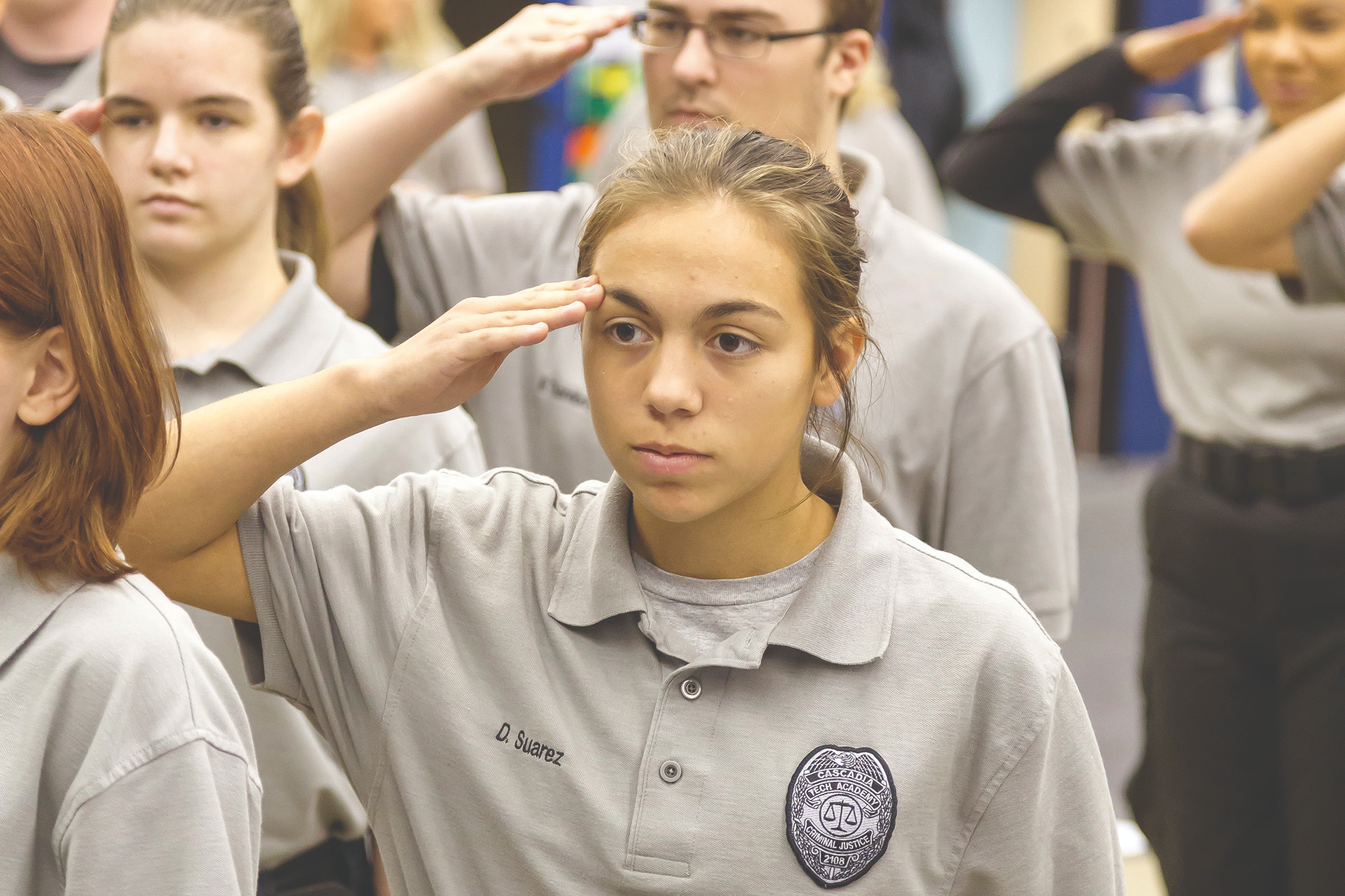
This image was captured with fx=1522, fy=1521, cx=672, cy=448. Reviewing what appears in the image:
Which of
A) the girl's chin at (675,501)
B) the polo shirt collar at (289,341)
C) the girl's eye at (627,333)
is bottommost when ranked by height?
the polo shirt collar at (289,341)

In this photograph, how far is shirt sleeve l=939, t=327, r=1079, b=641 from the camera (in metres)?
1.91

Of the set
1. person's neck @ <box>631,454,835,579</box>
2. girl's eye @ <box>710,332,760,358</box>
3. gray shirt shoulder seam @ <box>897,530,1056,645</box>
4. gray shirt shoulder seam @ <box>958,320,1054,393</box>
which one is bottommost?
gray shirt shoulder seam @ <box>958,320,1054,393</box>

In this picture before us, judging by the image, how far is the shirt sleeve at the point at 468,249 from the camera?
212 cm

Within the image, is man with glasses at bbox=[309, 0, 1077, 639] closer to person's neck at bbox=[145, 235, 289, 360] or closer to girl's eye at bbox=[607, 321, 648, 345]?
person's neck at bbox=[145, 235, 289, 360]

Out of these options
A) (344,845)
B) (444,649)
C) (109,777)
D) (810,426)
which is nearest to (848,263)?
(810,426)

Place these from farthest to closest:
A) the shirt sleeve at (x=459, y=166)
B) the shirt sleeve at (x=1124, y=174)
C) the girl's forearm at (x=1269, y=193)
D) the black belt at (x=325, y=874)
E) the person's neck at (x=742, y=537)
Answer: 1. the shirt sleeve at (x=459, y=166)
2. the shirt sleeve at (x=1124, y=174)
3. the girl's forearm at (x=1269, y=193)
4. the black belt at (x=325, y=874)
5. the person's neck at (x=742, y=537)

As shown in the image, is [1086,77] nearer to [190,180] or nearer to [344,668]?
[190,180]

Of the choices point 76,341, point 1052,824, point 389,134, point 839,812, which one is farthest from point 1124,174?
point 76,341

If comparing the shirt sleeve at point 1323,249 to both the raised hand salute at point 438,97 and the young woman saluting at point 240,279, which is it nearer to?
the raised hand salute at point 438,97

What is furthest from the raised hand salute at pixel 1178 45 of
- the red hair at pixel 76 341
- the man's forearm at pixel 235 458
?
the red hair at pixel 76 341

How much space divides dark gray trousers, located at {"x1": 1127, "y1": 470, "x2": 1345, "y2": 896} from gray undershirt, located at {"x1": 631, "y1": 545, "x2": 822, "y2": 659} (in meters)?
1.53

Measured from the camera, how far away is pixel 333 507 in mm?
1399

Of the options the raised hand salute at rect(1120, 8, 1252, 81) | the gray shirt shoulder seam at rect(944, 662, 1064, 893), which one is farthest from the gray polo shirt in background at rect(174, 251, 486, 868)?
the raised hand salute at rect(1120, 8, 1252, 81)

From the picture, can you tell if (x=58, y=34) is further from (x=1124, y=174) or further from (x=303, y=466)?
(x=1124, y=174)
